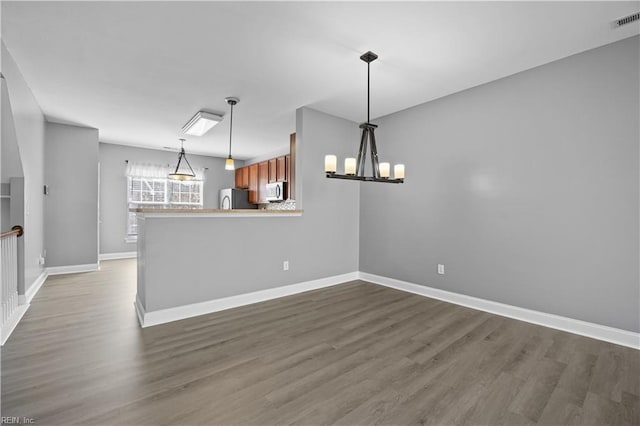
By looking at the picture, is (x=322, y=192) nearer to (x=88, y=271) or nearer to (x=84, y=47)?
(x=84, y=47)

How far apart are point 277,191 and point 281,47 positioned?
3.61 meters

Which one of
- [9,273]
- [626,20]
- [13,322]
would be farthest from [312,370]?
[626,20]

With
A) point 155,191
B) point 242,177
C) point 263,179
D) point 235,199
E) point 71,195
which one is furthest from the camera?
point 242,177

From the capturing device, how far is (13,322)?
110 inches

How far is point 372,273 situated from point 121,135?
5470mm

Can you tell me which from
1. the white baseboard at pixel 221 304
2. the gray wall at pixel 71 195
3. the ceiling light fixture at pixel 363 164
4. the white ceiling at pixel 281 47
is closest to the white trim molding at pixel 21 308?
the gray wall at pixel 71 195

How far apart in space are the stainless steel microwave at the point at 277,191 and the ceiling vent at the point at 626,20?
488cm

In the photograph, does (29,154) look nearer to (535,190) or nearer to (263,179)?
(263,179)

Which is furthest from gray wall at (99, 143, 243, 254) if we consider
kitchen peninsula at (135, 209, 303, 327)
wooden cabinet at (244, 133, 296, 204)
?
kitchen peninsula at (135, 209, 303, 327)

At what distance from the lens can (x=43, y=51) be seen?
2717mm

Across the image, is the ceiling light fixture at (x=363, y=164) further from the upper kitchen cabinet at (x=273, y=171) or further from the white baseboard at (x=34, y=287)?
the white baseboard at (x=34, y=287)

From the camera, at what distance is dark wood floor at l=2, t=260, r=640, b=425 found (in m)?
1.64

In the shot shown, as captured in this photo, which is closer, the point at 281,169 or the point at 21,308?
the point at 21,308

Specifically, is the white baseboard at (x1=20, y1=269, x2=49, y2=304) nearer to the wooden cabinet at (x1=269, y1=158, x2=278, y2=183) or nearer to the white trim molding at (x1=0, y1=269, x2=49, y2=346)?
the white trim molding at (x1=0, y1=269, x2=49, y2=346)
